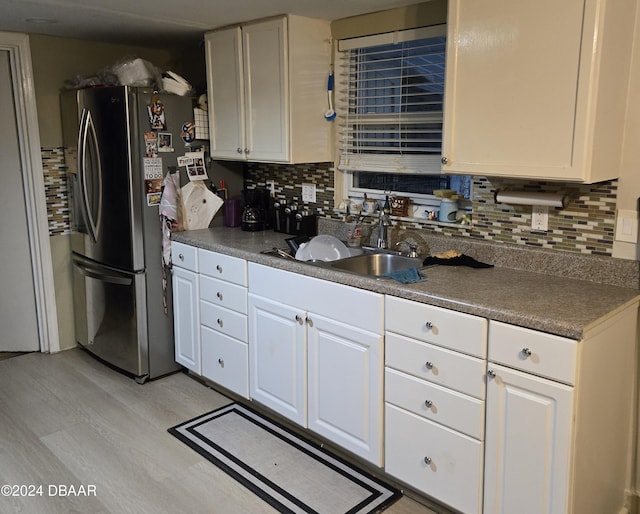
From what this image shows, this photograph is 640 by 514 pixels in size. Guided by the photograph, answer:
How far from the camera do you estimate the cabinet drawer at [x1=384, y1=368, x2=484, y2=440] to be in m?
2.04

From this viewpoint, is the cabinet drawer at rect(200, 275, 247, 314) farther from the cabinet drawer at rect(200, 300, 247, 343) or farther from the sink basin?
the sink basin

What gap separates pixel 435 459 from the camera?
219cm

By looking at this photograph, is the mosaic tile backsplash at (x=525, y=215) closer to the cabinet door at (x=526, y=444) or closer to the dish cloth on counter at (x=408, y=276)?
the dish cloth on counter at (x=408, y=276)

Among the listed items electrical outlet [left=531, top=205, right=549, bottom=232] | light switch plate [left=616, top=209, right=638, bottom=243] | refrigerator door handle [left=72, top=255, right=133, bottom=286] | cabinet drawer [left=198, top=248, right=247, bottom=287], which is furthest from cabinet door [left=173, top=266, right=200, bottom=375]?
light switch plate [left=616, top=209, right=638, bottom=243]

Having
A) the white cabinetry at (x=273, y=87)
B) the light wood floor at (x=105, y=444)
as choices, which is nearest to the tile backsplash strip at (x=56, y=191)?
the light wood floor at (x=105, y=444)

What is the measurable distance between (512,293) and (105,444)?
199cm

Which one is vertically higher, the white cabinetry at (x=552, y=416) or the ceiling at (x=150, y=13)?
the ceiling at (x=150, y=13)

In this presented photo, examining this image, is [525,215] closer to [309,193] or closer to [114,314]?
[309,193]

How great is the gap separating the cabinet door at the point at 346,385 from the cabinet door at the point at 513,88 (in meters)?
0.81

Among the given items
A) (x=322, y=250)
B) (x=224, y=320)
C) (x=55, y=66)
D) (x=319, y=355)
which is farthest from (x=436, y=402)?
(x=55, y=66)

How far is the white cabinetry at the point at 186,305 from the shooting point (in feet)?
10.9

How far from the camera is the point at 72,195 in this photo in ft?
12.3

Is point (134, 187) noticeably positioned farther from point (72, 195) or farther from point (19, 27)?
point (19, 27)

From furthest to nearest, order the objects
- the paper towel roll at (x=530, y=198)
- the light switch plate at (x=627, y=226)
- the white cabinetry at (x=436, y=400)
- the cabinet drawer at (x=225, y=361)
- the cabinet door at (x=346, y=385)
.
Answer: the cabinet drawer at (x=225, y=361)
the cabinet door at (x=346, y=385)
the paper towel roll at (x=530, y=198)
the light switch plate at (x=627, y=226)
the white cabinetry at (x=436, y=400)
